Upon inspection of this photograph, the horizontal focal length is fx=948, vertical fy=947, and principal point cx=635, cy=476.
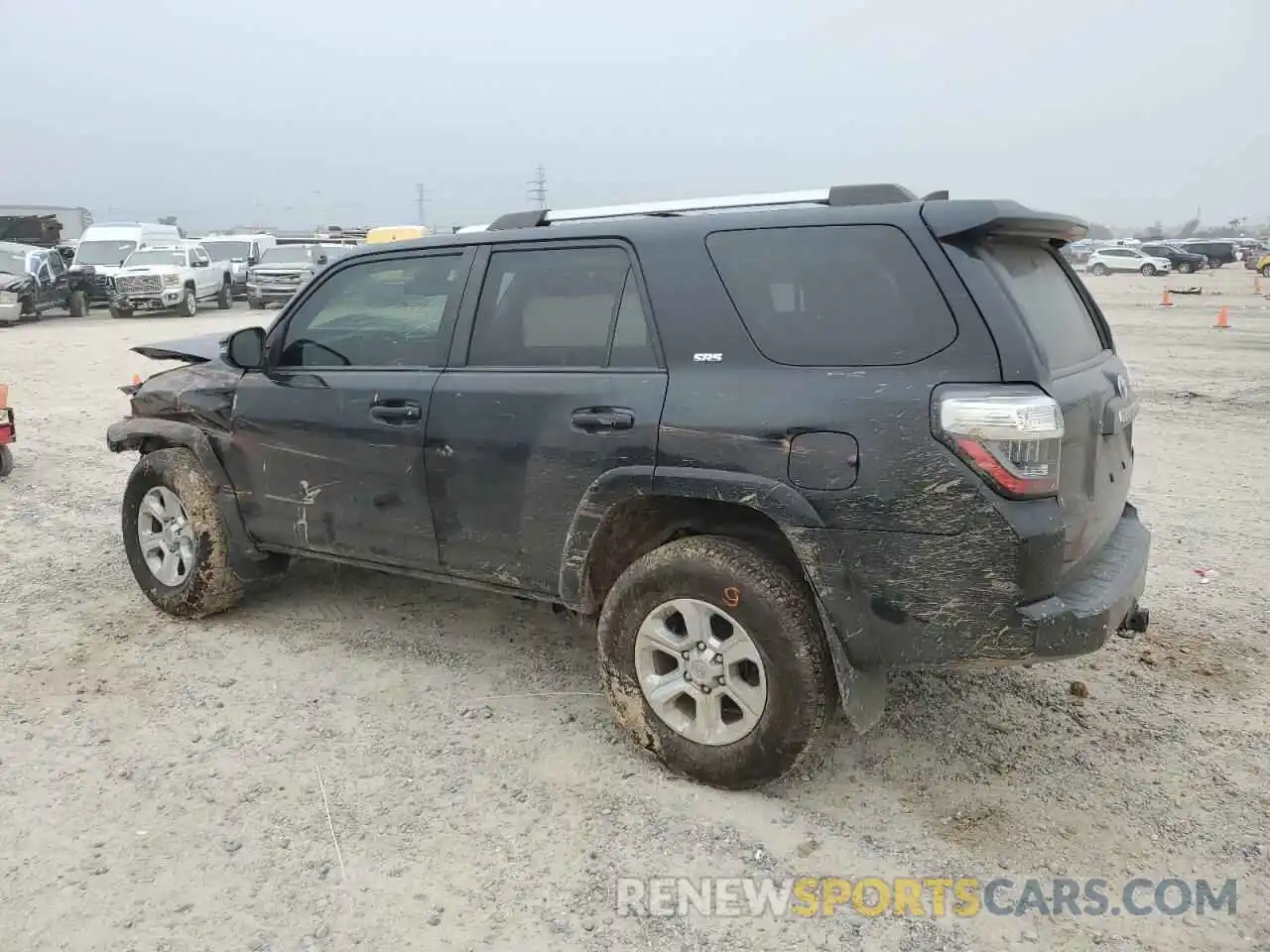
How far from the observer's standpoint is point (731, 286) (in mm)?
3168

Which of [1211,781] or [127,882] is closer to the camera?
[127,882]

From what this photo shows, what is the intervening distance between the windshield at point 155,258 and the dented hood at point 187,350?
20803 millimetres

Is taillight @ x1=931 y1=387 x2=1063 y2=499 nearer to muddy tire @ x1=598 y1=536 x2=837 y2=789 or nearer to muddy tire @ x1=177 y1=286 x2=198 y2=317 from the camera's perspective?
muddy tire @ x1=598 y1=536 x2=837 y2=789

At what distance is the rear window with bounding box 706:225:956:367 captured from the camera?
2824mm

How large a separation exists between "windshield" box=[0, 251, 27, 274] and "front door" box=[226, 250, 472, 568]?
70.4 ft

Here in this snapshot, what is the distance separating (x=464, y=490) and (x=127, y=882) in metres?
1.65

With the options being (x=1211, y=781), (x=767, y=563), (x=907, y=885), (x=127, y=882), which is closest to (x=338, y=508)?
(x=127, y=882)

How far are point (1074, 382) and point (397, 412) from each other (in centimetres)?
247

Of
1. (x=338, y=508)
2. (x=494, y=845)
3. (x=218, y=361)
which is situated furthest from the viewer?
(x=218, y=361)

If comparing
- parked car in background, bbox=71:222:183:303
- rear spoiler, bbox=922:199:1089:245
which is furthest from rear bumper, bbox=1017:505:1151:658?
parked car in background, bbox=71:222:183:303

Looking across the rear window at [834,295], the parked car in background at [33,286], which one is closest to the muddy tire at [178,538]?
the rear window at [834,295]

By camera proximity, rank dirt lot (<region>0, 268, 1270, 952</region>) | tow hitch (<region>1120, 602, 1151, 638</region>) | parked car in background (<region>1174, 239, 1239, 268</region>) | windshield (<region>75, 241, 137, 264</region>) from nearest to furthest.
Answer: dirt lot (<region>0, 268, 1270, 952</region>) → tow hitch (<region>1120, 602, 1151, 638</region>) → windshield (<region>75, 241, 137, 264</region>) → parked car in background (<region>1174, 239, 1239, 268</region>)

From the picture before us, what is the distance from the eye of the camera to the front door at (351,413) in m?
3.82

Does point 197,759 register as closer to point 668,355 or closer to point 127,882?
point 127,882
